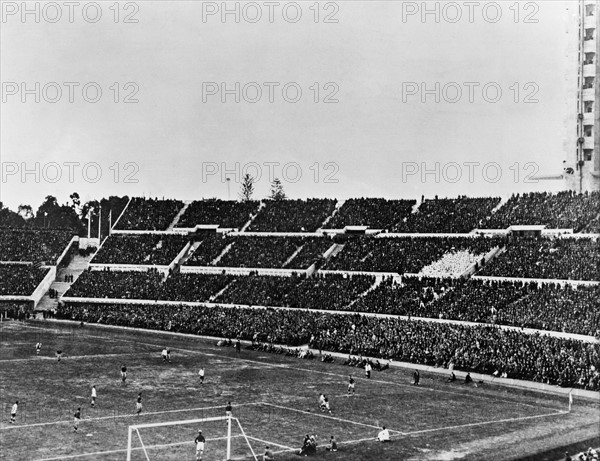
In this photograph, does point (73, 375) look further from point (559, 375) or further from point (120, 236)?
point (120, 236)

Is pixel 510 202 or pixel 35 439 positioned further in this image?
pixel 510 202

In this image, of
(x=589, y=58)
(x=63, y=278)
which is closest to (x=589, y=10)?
(x=589, y=58)

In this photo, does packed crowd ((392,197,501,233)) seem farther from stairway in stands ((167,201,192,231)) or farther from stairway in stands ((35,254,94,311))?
stairway in stands ((35,254,94,311))

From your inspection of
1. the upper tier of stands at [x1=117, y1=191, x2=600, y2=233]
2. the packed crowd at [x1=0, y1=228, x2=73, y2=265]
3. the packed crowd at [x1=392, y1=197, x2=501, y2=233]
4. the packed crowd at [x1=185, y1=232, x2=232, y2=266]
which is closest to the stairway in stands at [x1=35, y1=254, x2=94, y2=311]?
the packed crowd at [x1=0, y1=228, x2=73, y2=265]

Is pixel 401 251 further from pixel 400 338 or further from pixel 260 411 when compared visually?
pixel 260 411

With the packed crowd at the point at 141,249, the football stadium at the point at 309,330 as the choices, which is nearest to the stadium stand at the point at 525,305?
the football stadium at the point at 309,330

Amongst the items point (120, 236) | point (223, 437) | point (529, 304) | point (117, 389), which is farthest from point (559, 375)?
point (120, 236)
